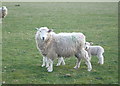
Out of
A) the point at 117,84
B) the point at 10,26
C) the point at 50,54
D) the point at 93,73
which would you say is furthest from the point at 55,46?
the point at 10,26

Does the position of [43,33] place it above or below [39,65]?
above

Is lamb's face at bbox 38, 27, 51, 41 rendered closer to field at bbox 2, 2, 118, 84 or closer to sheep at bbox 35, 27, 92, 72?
sheep at bbox 35, 27, 92, 72

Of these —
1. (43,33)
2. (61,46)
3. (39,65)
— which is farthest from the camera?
(39,65)

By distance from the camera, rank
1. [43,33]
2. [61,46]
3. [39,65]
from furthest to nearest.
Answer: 1. [39,65]
2. [61,46]
3. [43,33]

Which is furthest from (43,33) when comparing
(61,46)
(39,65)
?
(39,65)

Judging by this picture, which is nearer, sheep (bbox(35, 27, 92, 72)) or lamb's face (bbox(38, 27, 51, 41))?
lamb's face (bbox(38, 27, 51, 41))

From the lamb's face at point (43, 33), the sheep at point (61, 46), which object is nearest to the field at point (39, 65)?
the sheep at point (61, 46)

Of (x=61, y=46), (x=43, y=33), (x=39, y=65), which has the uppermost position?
(x=43, y=33)

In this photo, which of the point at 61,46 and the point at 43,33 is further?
the point at 61,46

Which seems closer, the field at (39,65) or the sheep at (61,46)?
the field at (39,65)

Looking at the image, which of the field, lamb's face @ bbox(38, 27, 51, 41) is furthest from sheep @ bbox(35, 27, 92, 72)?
the field

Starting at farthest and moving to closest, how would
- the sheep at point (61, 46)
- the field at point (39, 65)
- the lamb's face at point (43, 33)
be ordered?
the sheep at point (61, 46)
the lamb's face at point (43, 33)
the field at point (39, 65)

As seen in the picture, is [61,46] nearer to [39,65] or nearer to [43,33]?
[43,33]

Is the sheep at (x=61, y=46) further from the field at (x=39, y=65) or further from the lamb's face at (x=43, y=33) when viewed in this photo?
the field at (x=39, y=65)
